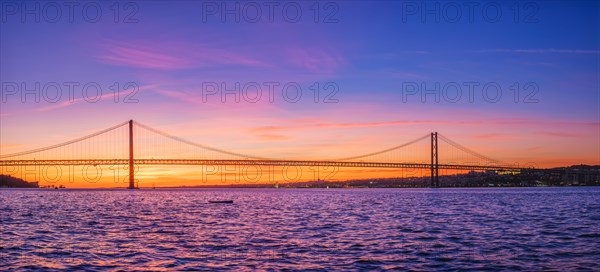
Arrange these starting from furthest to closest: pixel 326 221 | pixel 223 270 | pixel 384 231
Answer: pixel 326 221 < pixel 384 231 < pixel 223 270

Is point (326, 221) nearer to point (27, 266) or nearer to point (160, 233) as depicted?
point (160, 233)

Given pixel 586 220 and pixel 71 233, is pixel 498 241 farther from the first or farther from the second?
pixel 71 233

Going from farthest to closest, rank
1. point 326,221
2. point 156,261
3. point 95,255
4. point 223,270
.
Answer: point 326,221 < point 95,255 < point 156,261 < point 223,270

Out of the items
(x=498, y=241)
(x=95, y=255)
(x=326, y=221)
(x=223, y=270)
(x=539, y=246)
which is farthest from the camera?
(x=326, y=221)

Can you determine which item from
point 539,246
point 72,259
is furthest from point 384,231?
point 72,259

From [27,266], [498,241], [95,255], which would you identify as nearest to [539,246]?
[498,241]

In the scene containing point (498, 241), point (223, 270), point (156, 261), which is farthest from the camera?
point (498, 241)

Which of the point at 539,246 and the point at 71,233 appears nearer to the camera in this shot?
the point at 539,246

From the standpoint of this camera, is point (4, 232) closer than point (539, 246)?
No

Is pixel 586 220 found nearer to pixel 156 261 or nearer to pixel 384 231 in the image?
pixel 384 231
